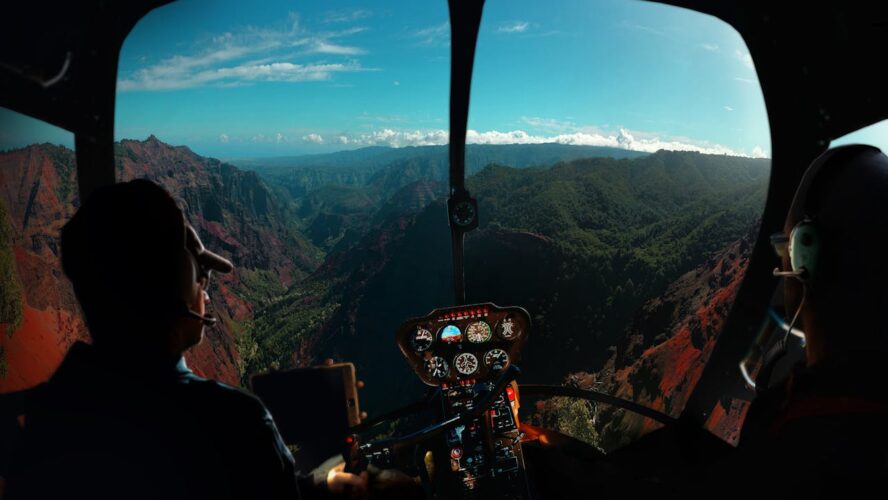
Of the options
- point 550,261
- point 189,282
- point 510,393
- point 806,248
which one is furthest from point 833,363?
point 550,261

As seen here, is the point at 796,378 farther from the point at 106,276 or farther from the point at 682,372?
the point at 682,372

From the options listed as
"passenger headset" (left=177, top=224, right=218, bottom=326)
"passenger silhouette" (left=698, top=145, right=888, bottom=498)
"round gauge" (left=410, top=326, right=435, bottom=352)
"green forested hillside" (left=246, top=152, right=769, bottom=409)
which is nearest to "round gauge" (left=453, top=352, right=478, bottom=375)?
"round gauge" (left=410, top=326, right=435, bottom=352)

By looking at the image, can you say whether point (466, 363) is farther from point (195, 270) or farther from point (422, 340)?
point (195, 270)

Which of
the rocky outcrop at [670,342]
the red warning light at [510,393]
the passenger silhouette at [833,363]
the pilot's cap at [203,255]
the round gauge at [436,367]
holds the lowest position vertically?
the rocky outcrop at [670,342]

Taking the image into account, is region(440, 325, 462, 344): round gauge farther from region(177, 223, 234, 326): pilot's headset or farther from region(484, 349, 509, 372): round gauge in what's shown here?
region(177, 223, 234, 326): pilot's headset

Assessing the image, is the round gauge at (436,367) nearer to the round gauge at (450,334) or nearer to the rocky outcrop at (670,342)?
the round gauge at (450,334)

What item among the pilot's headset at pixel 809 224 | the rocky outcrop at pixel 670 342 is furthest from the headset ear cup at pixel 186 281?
the rocky outcrop at pixel 670 342
